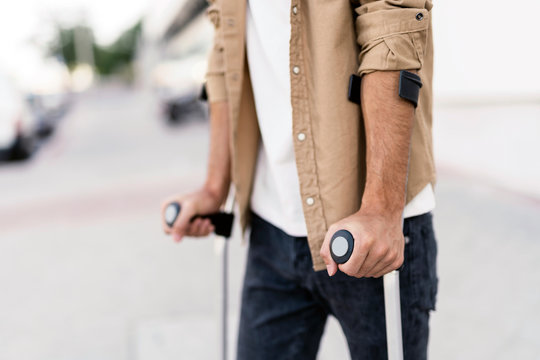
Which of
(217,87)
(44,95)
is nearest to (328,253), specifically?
(217,87)

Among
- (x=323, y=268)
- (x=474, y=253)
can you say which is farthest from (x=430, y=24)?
(x=474, y=253)

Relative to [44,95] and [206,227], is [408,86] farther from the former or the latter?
[44,95]

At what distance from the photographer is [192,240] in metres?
4.91

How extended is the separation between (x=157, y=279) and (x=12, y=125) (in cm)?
799

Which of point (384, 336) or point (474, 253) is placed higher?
point (384, 336)

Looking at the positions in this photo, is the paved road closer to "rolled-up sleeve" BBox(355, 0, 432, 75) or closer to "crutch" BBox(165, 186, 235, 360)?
"crutch" BBox(165, 186, 235, 360)

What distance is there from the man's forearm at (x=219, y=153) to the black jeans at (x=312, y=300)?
177mm

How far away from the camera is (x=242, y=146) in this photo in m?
1.44

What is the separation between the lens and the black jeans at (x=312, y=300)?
3.96 feet

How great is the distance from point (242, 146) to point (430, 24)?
58 cm

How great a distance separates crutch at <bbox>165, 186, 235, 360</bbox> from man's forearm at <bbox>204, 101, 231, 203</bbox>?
49 millimetres

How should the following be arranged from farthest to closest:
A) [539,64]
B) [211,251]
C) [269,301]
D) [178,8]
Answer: [178,8], [539,64], [211,251], [269,301]

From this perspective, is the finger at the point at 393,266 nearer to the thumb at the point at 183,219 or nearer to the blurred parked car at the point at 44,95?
the thumb at the point at 183,219

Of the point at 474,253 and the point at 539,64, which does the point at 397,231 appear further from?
the point at 539,64
